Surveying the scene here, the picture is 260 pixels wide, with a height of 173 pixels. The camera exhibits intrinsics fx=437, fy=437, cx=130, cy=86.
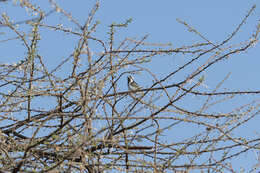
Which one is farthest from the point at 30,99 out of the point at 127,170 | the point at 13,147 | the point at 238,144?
the point at 238,144

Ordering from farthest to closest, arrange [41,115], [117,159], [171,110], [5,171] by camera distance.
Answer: [41,115], [117,159], [171,110], [5,171]

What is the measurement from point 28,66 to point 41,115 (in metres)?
0.32

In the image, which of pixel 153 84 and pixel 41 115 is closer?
pixel 153 84

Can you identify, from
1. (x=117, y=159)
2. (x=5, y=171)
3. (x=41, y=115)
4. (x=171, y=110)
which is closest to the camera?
(x=5, y=171)

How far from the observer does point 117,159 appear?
2305 millimetres

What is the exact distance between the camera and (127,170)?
7.03 ft

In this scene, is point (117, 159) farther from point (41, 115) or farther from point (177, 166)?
point (41, 115)

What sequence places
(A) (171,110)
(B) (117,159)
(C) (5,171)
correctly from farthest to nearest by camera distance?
(B) (117,159), (A) (171,110), (C) (5,171)

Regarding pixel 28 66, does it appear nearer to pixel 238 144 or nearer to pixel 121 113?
pixel 121 113

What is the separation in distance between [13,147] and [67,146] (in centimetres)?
29

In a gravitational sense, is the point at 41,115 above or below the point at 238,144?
above

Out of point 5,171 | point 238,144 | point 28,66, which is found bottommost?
point 5,171

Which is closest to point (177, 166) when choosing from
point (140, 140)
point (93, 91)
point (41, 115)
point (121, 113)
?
point (140, 140)

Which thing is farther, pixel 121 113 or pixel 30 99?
pixel 30 99
